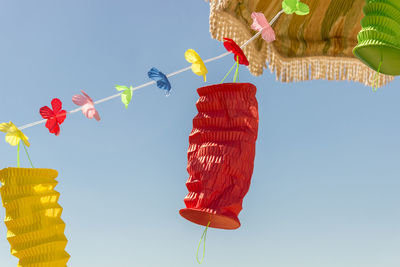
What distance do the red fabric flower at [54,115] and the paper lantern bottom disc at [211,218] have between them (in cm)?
86

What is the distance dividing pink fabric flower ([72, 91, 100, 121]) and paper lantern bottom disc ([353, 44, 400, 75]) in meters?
1.09

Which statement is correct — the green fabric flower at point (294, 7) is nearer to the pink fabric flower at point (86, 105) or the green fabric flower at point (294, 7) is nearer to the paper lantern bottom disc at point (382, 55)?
the paper lantern bottom disc at point (382, 55)

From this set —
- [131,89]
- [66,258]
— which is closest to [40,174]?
[66,258]

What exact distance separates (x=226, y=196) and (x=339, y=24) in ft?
3.59

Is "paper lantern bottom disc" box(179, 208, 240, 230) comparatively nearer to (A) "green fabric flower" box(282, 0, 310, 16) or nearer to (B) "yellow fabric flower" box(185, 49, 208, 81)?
(B) "yellow fabric flower" box(185, 49, 208, 81)

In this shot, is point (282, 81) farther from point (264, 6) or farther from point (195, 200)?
point (195, 200)

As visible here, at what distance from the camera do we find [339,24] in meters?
2.21

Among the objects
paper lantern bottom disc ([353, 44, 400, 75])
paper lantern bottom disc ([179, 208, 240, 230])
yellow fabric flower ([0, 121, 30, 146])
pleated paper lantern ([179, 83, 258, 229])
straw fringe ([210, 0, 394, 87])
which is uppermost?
straw fringe ([210, 0, 394, 87])

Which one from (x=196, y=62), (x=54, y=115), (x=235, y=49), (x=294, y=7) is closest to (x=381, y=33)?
(x=294, y=7)

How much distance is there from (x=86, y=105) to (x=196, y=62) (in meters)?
0.59

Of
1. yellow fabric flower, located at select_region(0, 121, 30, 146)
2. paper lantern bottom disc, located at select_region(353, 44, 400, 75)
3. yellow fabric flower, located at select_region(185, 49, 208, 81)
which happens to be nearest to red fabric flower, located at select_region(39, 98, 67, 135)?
yellow fabric flower, located at select_region(0, 121, 30, 146)

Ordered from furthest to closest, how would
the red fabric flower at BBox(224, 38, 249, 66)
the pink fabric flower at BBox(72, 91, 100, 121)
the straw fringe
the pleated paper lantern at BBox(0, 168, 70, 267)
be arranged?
the straw fringe
the pink fabric flower at BBox(72, 91, 100, 121)
the pleated paper lantern at BBox(0, 168, 70, 267)
the red fabric flower at BBox(224, 38, 249, 66)

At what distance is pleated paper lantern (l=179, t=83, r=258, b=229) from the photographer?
1.51 meters

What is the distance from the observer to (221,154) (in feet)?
5.00
